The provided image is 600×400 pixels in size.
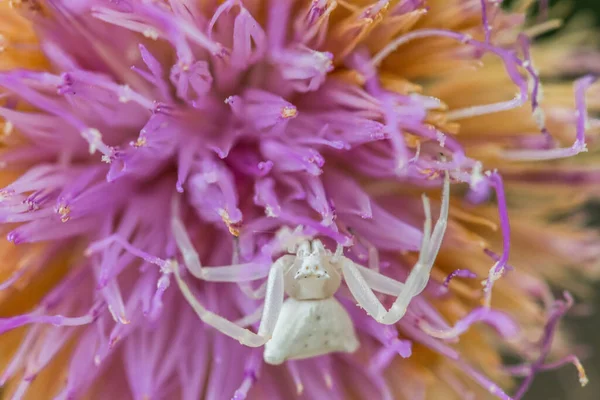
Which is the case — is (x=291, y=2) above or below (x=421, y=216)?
above

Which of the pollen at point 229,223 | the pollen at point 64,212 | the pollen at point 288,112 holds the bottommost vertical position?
the pollen at point 64,212

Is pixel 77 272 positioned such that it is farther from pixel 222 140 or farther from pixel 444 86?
pixel 444 86

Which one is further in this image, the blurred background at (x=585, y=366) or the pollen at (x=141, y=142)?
the blurred background at (x=585, y=366)

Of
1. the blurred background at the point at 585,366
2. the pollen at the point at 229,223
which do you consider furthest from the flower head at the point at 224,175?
the blurred background at the point at 585,366

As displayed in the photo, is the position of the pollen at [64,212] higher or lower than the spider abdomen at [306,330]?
higher

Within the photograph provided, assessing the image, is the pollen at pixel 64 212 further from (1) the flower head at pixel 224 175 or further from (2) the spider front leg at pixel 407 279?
(2) the spider front leg at pixel 407 279

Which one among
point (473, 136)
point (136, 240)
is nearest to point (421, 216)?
point (473, 136)

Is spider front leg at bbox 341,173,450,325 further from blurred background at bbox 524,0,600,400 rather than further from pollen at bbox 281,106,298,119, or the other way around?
blurred background at bbox 524,0,600,400

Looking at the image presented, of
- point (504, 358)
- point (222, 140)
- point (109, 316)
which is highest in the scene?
point (222, 140)

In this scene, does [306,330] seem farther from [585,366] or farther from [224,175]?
[585,366]
